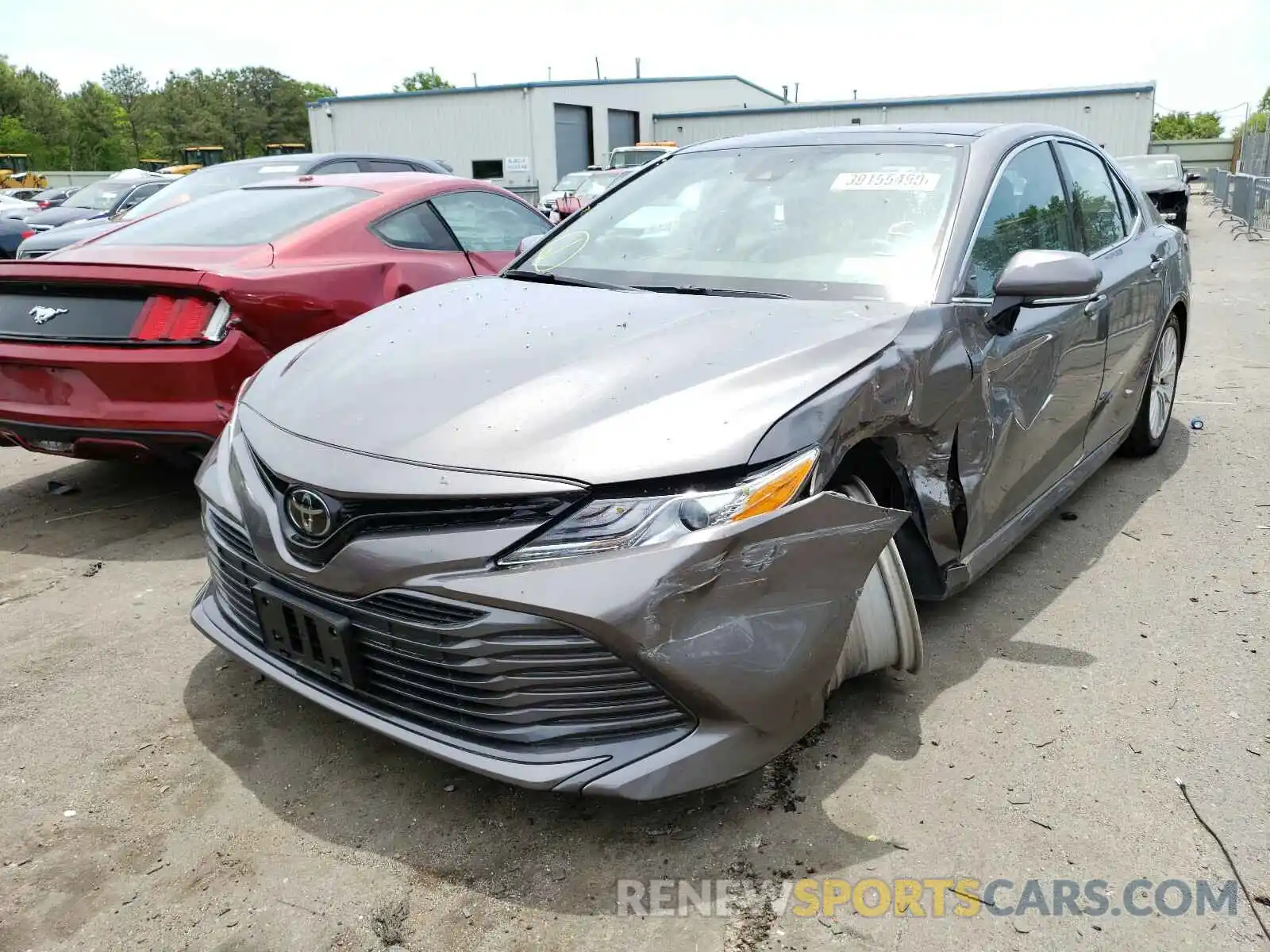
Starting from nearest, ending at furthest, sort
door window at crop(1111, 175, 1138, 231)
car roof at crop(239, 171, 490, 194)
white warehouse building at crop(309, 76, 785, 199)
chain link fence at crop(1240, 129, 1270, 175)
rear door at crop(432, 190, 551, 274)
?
door window at crop(1111, 175, 1138, 231) < car roof at crop(239, 171, 490, 194) < rear door at crop(432, 190, 551, 274) < chain link fence at crop(1240, 129, 1270, 175) < white warehouse building at crop(309, 76, 785, 199)

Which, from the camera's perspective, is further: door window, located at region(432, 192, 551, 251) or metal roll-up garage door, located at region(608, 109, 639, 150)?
metal roll-up garage door, located at region(608, 109, 639, 150)

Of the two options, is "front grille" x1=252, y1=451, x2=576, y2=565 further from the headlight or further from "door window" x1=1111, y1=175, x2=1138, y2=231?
"door window" x1=1111, y1=175, x2=1138, y2=231

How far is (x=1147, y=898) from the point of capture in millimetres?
2016

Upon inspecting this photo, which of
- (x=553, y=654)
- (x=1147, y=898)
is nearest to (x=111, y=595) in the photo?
(x=553, y=654)

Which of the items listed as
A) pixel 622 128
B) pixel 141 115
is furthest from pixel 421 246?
pixel 141 115

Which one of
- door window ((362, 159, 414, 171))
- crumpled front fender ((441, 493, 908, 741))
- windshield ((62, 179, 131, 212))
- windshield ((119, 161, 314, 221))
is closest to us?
crumpled front fender ((441, 493, 908, 741))

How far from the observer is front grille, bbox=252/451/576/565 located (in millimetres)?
1960

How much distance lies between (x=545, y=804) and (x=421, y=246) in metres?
3.35

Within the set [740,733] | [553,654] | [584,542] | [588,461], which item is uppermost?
[588,461]

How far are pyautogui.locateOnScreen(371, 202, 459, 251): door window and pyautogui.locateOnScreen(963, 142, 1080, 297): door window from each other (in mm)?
A: 2857

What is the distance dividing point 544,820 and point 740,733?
552 mm

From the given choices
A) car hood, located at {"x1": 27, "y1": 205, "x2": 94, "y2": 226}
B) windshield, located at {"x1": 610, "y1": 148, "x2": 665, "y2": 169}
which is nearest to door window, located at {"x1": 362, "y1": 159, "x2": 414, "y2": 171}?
car hood, located at {"x1": 27, "y1": 205, "x2": 94, "y2": 226}

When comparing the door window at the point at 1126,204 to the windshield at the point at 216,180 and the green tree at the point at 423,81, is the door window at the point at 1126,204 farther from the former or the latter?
the green tree at the point at 423,81

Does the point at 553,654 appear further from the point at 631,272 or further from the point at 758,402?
the point at 631,272
